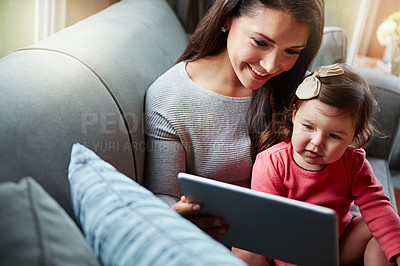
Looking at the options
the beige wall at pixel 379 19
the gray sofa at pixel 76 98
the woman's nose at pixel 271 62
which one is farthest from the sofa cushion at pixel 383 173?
the beige wall at pixel 379 19

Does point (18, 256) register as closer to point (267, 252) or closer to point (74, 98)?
point (74, 98)

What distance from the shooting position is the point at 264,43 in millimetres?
1126

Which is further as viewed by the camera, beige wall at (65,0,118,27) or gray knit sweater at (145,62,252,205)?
beige wall at (65,0,118,27)

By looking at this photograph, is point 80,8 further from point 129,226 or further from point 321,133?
point 129,226

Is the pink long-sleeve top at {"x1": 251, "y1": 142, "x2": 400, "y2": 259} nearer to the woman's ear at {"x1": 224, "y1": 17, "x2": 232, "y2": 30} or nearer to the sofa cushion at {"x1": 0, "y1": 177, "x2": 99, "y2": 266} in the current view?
the woman's ear at {"x1": 224, "y1": 17, "x2": 232, "y2": 30}

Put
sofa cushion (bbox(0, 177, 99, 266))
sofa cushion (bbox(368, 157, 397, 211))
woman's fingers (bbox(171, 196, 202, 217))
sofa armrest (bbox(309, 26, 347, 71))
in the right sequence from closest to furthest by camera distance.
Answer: sofa cushion (bbox(0, 177, 99, 266)), woman's fingers (bbox(171, 196, 202, 217)), sofa cushion (bbox(368, 157, 397, 211)), sofa armrest (bbox(309, 26, 347, 71))

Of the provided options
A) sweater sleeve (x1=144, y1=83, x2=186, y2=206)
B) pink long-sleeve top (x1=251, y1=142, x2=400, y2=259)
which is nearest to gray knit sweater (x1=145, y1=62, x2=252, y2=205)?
sweater sleeve (x1=144, y1=83, x2=186, y2=206)

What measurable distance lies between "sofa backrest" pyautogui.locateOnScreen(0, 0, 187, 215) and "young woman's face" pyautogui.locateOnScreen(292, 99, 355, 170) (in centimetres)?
46

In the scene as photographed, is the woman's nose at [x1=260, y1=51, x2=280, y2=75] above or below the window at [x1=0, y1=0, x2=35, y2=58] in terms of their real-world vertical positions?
above

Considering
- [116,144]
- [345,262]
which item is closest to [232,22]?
[116,144]

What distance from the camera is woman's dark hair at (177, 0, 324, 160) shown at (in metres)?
1.17

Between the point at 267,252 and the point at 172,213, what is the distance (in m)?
0.37

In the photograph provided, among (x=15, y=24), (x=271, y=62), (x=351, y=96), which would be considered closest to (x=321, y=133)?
(x=351, y=96)

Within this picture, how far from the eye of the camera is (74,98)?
35.8 inches
